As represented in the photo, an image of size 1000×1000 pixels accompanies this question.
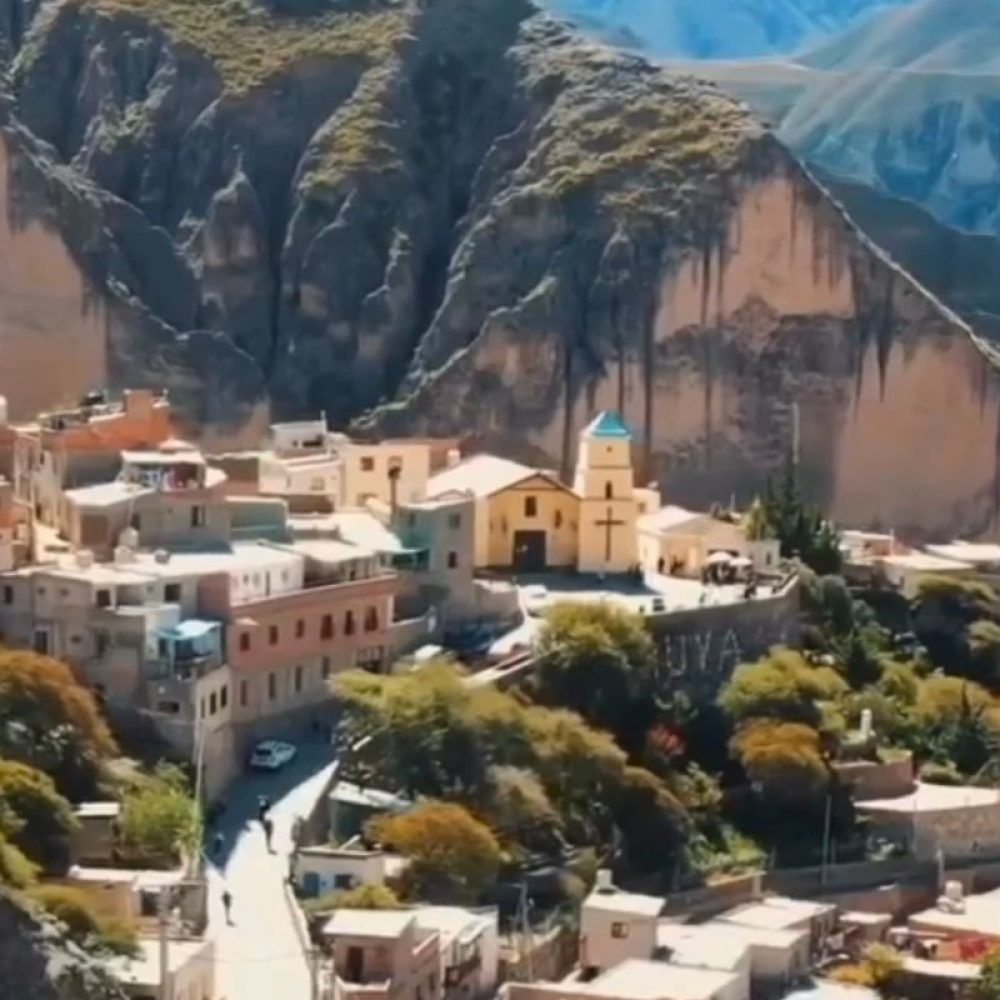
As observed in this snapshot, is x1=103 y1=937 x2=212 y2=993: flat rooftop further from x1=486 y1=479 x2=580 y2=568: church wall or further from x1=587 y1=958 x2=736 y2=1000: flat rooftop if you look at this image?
x1=486 y1=479 x2=580 y2=568: church wall

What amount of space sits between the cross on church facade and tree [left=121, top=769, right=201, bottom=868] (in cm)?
1244

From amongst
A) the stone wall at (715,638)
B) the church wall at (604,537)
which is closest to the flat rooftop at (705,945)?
the stone wall at (715,638)

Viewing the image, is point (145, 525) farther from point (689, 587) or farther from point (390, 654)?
point (689, 587)

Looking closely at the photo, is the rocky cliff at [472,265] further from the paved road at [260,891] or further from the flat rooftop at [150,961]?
the flat rooftop at [150,961]

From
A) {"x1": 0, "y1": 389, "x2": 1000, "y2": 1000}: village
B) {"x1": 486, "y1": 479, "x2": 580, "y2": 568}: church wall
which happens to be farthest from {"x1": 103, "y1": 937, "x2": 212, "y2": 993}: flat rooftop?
{"x1": 486, "y1": 479, "x2": 580, "y2": 568}: church wall

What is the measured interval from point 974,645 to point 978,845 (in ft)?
21.7

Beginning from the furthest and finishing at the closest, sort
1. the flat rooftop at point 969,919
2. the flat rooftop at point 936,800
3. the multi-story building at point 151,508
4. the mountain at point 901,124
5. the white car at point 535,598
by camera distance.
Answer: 1. the mountain at point 901,124
2. the white car at point 535,598
3. the flat rooftop at point 936,800
4. the multi-story building at point 151,508
5. the flat rooftop at point 969,919

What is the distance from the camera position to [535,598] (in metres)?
43.1

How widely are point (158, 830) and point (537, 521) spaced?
13015 mm

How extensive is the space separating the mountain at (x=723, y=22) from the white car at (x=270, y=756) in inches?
3349

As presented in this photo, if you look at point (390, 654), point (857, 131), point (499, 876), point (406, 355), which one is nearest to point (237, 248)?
point (406, 355)

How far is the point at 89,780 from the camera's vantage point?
34.1 meters

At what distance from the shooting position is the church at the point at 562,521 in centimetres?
4525

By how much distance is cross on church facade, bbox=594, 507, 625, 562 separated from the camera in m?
45.3
